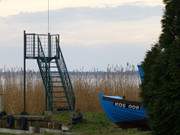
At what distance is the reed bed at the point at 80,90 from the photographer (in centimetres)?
2283

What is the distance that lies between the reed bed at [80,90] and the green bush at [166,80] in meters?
13.8

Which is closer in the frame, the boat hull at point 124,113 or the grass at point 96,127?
the grass at point 96,127

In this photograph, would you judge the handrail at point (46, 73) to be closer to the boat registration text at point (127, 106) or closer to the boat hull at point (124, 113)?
the boat hull at point (124, 113)

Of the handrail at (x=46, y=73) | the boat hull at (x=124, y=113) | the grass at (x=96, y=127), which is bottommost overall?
the grass at (x=96, y=127)

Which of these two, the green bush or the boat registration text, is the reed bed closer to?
the boat registration text

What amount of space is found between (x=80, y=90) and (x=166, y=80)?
15.7m

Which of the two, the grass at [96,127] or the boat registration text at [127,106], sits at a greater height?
the boat registration text at [127,106]

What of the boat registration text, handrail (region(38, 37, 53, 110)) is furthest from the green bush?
handrail (region(38, 37, 53, 110))

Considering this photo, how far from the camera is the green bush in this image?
7.78m

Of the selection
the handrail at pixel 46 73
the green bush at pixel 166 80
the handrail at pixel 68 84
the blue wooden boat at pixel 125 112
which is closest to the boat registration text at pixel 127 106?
the blue wooden boat at pixel 125 112

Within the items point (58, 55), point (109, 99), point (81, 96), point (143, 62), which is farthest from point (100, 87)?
point (143, 62)

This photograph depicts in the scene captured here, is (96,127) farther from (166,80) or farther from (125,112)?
(166,80)

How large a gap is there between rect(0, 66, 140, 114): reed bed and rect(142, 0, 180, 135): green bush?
13.8 metres

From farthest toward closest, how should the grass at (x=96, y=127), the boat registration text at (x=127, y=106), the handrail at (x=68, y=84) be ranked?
1. the handrail at (x=68, y=84)
2. the boat registration text at (x=127, y=106)
3. the grass at (x=96, y=127)
